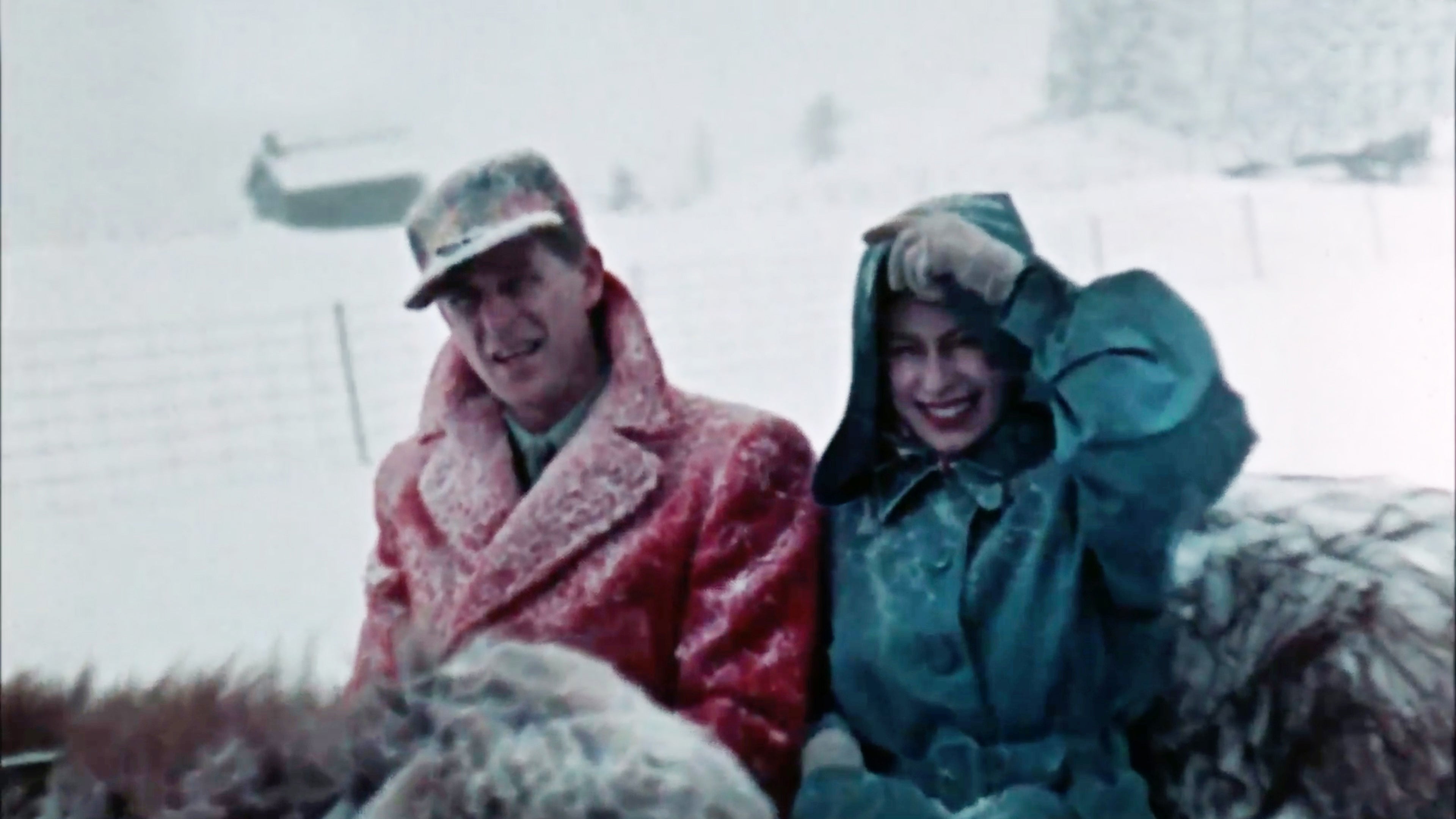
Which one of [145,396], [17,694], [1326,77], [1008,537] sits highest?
[1326,77]

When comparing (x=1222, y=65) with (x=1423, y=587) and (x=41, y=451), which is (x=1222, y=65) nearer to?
(x=1423, y=587)

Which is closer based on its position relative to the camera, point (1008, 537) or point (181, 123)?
point (1008, 537)

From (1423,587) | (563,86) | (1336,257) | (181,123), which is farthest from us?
(181,123)

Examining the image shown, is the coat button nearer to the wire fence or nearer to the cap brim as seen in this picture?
the wire fence

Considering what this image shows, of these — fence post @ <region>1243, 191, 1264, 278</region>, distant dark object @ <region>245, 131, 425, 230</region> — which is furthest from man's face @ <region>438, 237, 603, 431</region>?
fence post @ <region>1243, 191, 1264, 278</region>

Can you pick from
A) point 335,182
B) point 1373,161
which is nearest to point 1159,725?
point 1373,161

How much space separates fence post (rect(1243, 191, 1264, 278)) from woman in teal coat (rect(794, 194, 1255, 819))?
9 centimetres

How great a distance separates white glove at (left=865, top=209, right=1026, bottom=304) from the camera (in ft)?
3.12

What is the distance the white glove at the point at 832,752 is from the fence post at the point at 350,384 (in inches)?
16.9

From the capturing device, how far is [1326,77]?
98 centimetres

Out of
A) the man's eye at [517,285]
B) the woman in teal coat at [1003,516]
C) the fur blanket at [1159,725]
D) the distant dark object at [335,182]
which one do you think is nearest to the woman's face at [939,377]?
the woman in teal coat at [1003,516]

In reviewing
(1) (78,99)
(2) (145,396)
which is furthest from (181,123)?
(2) (145,396)

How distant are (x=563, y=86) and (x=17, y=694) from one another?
0.69 m

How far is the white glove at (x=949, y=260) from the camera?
3.12 feet
